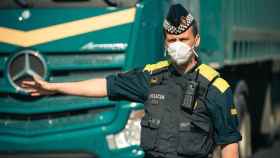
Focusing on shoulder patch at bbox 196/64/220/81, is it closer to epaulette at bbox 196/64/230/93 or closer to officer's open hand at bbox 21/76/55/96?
epaulette at bbox 196/64/230/93

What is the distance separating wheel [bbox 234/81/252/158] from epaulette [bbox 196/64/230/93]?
5381 millimetres

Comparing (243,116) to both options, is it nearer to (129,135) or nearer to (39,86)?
(129,135)

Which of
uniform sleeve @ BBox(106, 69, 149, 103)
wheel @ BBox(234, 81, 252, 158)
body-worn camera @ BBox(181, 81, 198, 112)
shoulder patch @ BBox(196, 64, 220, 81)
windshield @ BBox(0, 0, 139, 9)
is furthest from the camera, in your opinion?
wheel @ BBox(234, 81, 252, 158)

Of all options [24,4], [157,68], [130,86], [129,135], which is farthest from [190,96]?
[24,4]

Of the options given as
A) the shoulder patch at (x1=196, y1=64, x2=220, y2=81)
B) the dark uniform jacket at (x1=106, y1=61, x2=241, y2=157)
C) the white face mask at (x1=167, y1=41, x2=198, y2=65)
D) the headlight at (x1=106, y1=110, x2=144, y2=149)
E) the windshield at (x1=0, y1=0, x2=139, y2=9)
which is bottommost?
the headlight at (x1=106, y1=110, x2=144, y2=149)

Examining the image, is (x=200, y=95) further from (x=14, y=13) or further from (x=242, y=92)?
(x=242, y=92)

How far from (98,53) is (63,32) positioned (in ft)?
1.21

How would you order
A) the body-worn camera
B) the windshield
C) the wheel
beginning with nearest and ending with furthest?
the body-worn camera < the windshield < the wheel

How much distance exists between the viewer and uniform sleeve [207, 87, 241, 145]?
426 centimetres

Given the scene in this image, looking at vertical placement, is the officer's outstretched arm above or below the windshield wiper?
below

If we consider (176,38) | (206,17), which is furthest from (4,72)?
(176,38)

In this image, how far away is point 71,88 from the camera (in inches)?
180

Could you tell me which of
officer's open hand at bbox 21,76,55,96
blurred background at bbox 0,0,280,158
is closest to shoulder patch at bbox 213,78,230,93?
officer's open hand at bbox 21,76,55,96

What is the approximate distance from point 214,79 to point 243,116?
5858 millimetres
